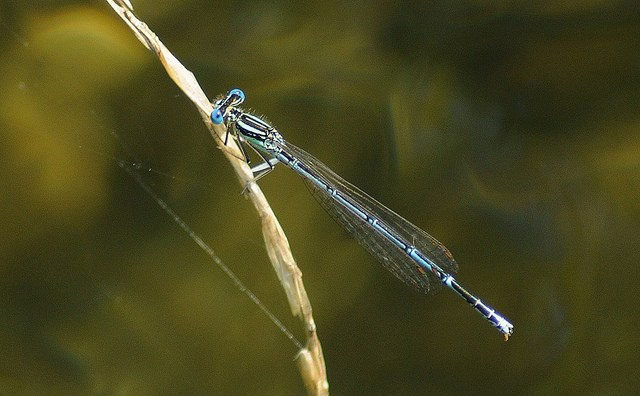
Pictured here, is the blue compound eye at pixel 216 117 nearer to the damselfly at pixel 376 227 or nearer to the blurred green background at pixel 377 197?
the damselfly at pixel 376 227

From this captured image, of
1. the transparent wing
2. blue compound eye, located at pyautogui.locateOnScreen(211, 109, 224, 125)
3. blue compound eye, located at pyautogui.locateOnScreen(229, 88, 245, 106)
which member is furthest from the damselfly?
blue compound eye, located at pyautogui.locateOnScreen(211, 109, 224, 125)

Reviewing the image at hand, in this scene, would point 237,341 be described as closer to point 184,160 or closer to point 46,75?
point 184,160

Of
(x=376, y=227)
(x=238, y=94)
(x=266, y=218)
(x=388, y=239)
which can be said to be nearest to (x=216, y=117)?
(x=238, y=94)

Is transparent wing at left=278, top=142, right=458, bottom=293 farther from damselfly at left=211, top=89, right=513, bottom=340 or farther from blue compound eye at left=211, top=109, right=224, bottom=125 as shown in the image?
blue compound eye at left=211, top=109, right=224, bottom=125

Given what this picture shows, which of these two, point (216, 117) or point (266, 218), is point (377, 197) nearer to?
point (266, 218)

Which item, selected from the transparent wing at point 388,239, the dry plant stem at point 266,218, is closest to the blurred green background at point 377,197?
the transparent wing at point 388,239

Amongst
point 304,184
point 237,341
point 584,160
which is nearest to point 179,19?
point 304,184
